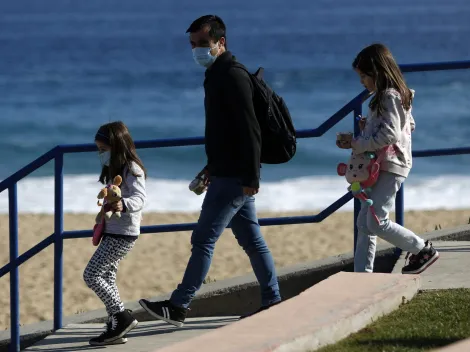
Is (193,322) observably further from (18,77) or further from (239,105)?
(18,77)

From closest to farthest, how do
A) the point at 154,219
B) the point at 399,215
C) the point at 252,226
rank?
the point at 252,226 → the point at 399,215 → the point at 154,219

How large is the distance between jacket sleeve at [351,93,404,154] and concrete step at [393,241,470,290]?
80cm

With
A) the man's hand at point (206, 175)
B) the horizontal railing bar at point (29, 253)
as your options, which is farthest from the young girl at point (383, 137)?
the horizontal railing bar at point (29, 253)

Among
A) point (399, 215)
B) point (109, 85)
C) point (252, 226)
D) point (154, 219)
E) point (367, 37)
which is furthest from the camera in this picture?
point (367, 37)

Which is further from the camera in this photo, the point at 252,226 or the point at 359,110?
the point at 359,110

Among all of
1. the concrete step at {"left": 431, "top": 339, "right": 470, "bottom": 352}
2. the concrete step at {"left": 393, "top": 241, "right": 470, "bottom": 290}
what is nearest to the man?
the concrete step at {"left": 393, "top": 241, "right": 470, "bottom": 290}

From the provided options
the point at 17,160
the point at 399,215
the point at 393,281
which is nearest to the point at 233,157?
the point at 393,281

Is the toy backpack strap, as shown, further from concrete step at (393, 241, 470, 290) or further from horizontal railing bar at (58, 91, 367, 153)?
concrete step at (393, 241, 470, 290)

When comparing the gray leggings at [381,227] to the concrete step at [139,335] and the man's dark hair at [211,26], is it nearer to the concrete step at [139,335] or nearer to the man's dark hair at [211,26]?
the concrete step at [139,335]

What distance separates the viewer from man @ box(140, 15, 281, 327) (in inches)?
217

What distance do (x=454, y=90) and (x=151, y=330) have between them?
98.8ft

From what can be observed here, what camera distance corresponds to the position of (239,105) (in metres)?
5.51

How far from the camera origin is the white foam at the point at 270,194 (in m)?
18.3

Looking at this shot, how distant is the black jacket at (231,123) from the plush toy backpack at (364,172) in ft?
1.89
